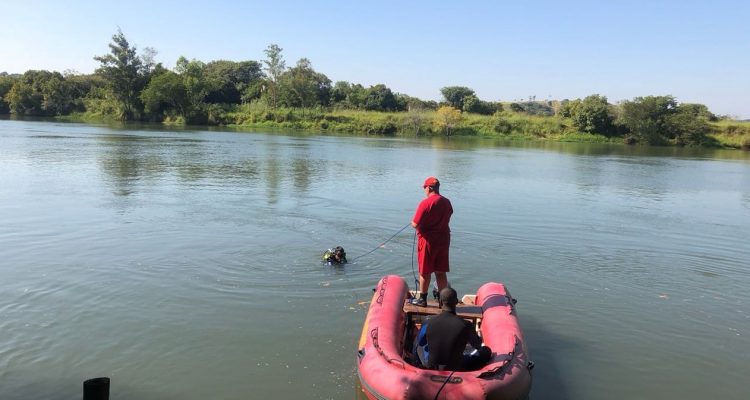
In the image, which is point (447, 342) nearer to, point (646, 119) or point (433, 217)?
point (433, 217)

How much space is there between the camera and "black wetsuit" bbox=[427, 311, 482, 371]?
18.4ft

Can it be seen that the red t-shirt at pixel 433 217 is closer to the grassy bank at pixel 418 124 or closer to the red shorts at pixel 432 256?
the red shorts at pixel 432 256

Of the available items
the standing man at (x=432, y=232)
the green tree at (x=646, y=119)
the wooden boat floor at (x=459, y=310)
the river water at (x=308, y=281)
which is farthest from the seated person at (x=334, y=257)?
the green tree at (x=646, y=119)

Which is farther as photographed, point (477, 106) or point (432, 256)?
point (477, 106)

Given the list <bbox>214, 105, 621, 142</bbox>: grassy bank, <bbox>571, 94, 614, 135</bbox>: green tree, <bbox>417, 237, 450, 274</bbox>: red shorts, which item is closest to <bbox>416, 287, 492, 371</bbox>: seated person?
<bbox>417, 237, 450, 274</bbox>: red shorts

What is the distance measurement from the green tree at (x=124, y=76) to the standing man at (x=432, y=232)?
93110 mm

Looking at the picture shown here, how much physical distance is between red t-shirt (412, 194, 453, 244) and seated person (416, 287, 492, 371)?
2.45 metres

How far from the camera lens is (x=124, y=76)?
89.7 metres

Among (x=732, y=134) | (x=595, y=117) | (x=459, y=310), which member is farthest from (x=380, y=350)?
(x=732, y=134)

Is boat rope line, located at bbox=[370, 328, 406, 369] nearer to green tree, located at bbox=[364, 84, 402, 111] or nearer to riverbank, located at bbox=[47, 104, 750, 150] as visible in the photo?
riverbank, located at bbox=[47, 104, 750, 150]

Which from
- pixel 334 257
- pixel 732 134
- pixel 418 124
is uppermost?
pixel 418 124

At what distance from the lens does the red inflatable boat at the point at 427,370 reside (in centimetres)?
531

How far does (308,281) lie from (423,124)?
233 feet

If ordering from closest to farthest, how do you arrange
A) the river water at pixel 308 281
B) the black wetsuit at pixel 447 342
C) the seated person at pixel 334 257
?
the black wetsuit at pixel 447 342, the river water at pixel 308 281, the seated person at pixel 334 257
